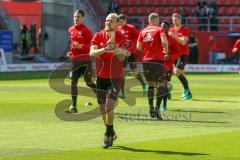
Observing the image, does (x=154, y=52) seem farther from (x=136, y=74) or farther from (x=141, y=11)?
(x=141, y=11)

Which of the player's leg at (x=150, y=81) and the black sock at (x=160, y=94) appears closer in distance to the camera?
the player's leg at (x=150, y=81)

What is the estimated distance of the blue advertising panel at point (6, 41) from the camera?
48.6 metres

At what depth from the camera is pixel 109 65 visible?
14156 millimetres

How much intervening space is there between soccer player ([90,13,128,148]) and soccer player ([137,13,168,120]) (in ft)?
15.4

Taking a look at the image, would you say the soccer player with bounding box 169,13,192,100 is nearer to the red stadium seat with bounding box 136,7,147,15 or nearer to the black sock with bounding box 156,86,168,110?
the black sock with bounding box 156,86,168,110

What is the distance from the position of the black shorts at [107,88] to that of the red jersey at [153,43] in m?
4.96

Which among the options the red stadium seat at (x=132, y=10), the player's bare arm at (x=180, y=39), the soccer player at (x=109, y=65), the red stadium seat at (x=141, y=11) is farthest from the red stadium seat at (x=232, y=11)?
the soccer player at (x=109, y=65)

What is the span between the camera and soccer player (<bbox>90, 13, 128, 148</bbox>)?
1380 centimetres

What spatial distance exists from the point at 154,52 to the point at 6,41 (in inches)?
1206

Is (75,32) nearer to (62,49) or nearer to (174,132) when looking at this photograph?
(174,132)

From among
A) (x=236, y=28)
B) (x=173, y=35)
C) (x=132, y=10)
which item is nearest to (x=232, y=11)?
(x=236, y=28)

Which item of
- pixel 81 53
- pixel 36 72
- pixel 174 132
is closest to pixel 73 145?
pixel 174 132

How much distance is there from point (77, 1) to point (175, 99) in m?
29.6

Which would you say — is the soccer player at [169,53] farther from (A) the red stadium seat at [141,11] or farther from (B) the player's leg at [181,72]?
(A) the red stadium seat at [141,11]
